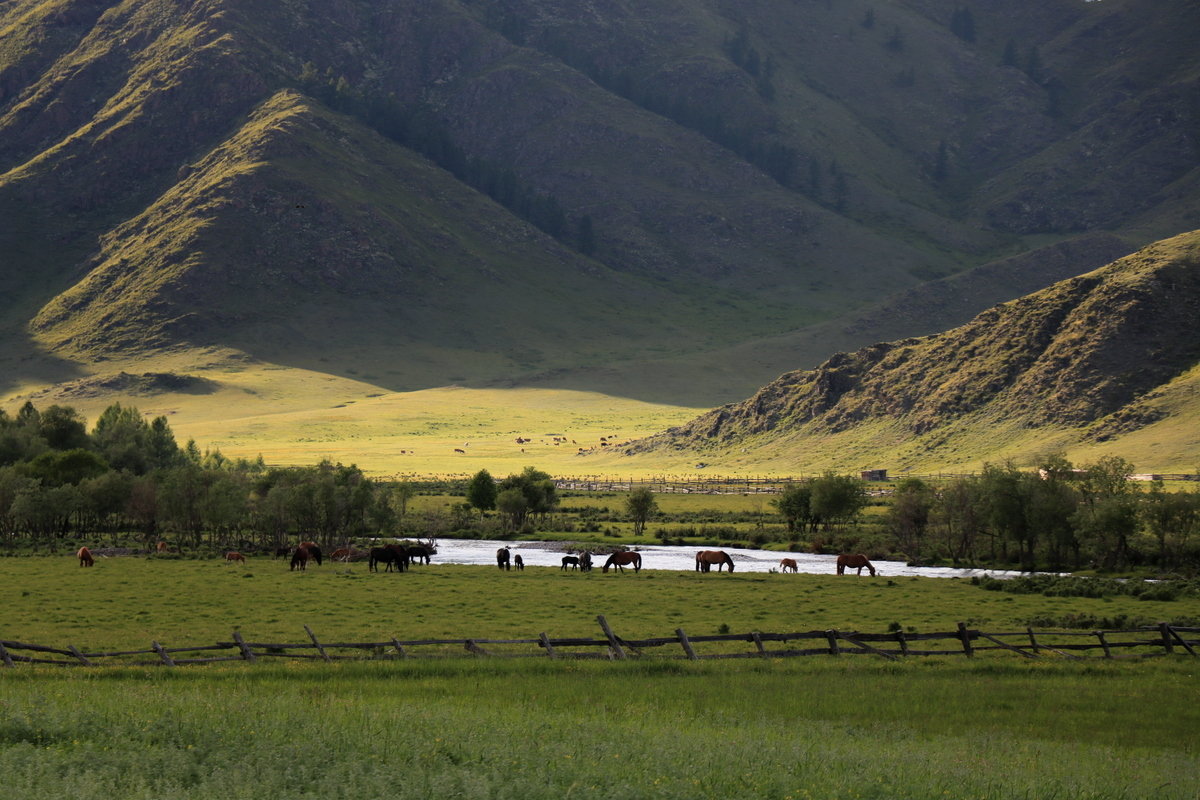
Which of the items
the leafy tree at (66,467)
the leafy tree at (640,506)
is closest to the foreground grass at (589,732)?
the leafy tree at (640,506)

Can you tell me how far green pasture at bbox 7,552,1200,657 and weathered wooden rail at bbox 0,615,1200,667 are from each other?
3030 millimetres

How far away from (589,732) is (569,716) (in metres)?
2.22

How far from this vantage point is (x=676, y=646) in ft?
121

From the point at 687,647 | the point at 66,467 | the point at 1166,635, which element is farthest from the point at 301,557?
the point at 66,467

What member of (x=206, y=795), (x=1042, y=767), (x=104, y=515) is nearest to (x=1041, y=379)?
(x=104, y=515)

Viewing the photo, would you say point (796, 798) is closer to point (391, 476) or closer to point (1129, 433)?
point (1129, 433)

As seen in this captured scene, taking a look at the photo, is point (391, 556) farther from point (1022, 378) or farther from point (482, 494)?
point (1022, 378)

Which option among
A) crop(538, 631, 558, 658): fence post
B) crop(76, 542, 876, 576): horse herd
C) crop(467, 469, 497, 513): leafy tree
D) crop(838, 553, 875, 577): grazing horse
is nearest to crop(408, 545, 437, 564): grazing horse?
crop(76, 542, 876, 576): horse herd

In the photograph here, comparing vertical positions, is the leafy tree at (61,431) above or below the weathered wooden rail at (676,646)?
above

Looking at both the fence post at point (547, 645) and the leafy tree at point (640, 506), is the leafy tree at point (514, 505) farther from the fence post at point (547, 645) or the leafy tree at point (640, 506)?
the fence post at point (547, 645)

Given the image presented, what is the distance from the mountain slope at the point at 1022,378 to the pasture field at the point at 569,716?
85.2m

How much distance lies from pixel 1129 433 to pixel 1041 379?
17.3m

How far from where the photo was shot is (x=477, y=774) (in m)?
18.9

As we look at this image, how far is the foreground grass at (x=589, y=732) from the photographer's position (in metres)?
18.8
